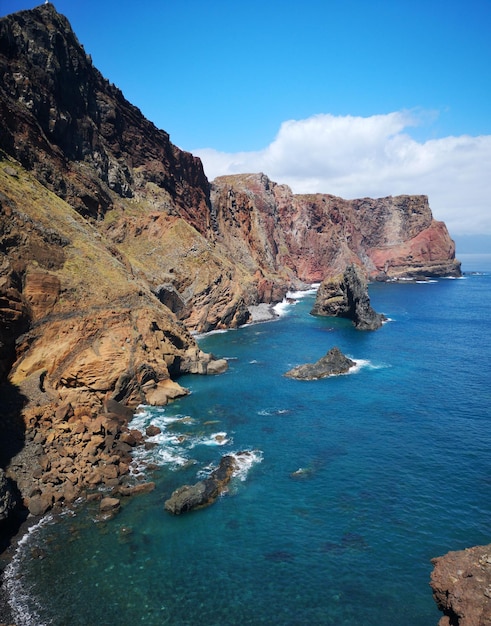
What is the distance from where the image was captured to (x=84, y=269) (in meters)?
63.1

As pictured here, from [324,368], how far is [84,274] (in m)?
40.7

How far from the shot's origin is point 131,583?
28766 millimetres

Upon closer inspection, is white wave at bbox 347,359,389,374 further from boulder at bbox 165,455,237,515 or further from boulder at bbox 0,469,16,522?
boulder at bbox 0,469,16,522

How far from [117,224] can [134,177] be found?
74.7ft

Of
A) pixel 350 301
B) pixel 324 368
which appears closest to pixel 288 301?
pixel 350 301

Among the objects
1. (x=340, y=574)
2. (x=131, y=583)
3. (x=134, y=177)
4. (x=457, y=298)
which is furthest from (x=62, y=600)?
(x=457, y=298)

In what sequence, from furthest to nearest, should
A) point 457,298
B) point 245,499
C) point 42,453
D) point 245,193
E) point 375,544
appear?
point 245,193, point 457,298, point 42,453, point 245,499, point 375,544

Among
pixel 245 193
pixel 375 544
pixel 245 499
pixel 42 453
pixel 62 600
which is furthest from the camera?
pixel 245 193

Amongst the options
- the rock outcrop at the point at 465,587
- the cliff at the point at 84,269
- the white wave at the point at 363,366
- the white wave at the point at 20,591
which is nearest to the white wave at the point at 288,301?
the cliff at the point at 84,269

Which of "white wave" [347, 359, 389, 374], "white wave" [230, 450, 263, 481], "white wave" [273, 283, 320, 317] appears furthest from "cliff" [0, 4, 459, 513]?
"white wave" [347, 359, 389, 374]

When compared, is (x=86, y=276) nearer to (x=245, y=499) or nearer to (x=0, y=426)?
(x=0, y=426)

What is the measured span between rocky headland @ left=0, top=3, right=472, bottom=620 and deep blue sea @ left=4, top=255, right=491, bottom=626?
495 cm

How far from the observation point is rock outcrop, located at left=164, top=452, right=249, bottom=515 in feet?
118

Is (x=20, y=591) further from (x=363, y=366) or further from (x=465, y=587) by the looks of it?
(x=363, y=366)
